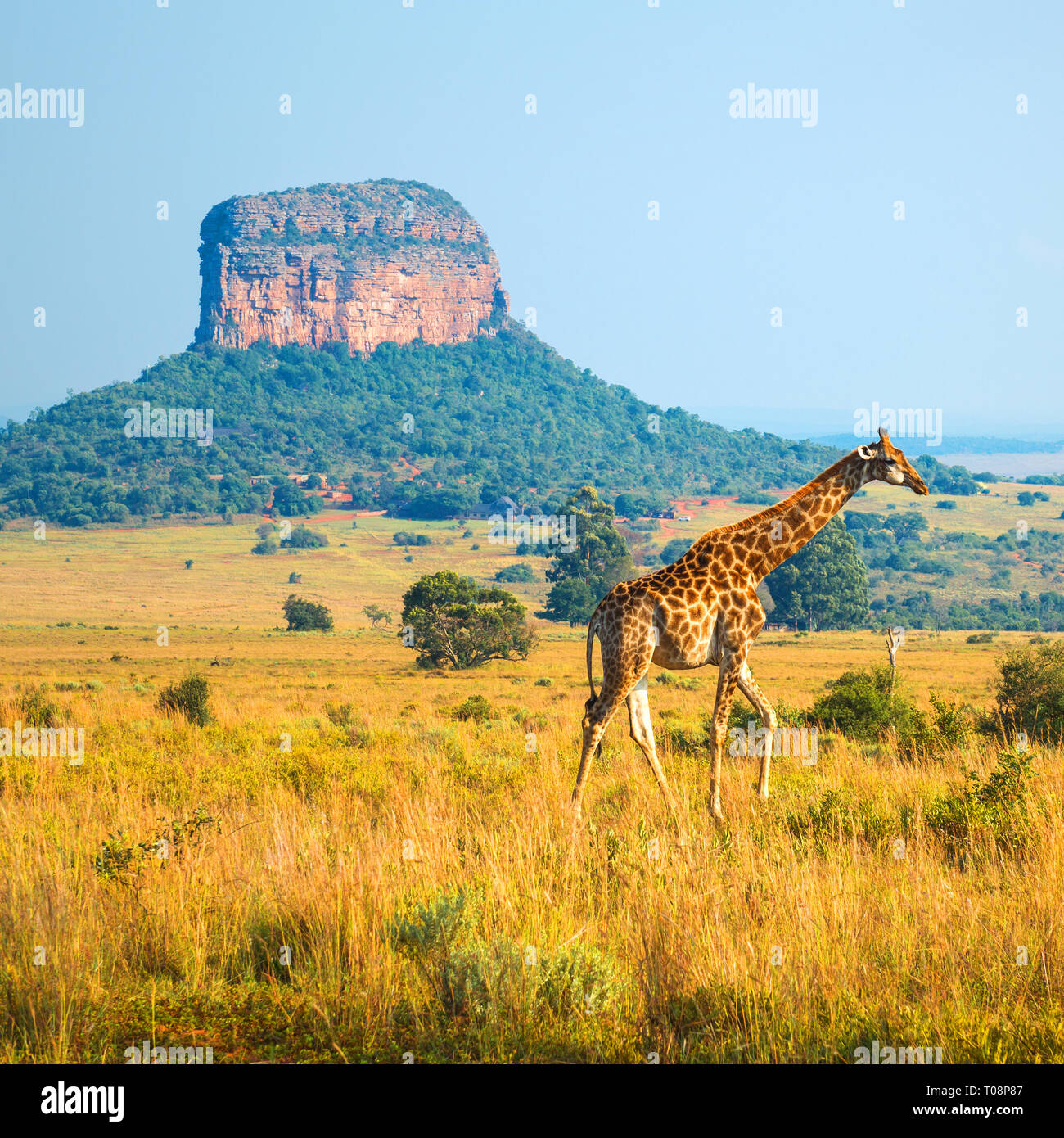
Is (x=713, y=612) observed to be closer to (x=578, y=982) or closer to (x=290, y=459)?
(x=578, y=982)

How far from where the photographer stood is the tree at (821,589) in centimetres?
7619

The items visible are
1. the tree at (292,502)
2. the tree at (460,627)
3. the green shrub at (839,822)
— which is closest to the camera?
the green shrub at (839,822)

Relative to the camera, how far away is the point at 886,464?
24.4 ft

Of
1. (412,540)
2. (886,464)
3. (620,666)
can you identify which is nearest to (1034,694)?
(886,464)

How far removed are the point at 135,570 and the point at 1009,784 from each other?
92801mm

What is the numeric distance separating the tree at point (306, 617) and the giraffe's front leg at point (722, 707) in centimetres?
5775

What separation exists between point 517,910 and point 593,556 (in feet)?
258

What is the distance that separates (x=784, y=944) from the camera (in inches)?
174

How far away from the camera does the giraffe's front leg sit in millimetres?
7039

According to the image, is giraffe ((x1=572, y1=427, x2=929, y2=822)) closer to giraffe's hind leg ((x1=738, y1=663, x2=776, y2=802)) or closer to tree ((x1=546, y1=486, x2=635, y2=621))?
giraffe's hind leg ((x1=738, y1=663, x2=776, y2=802))

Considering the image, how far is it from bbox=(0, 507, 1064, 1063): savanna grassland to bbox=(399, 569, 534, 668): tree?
34703mm

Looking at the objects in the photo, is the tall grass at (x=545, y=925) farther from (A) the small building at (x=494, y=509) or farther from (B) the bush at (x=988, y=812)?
(A) the small building at (x=494, y=509)

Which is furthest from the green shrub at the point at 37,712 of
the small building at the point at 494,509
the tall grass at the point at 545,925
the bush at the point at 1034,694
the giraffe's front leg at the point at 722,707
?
the small building at the point at 494,509
